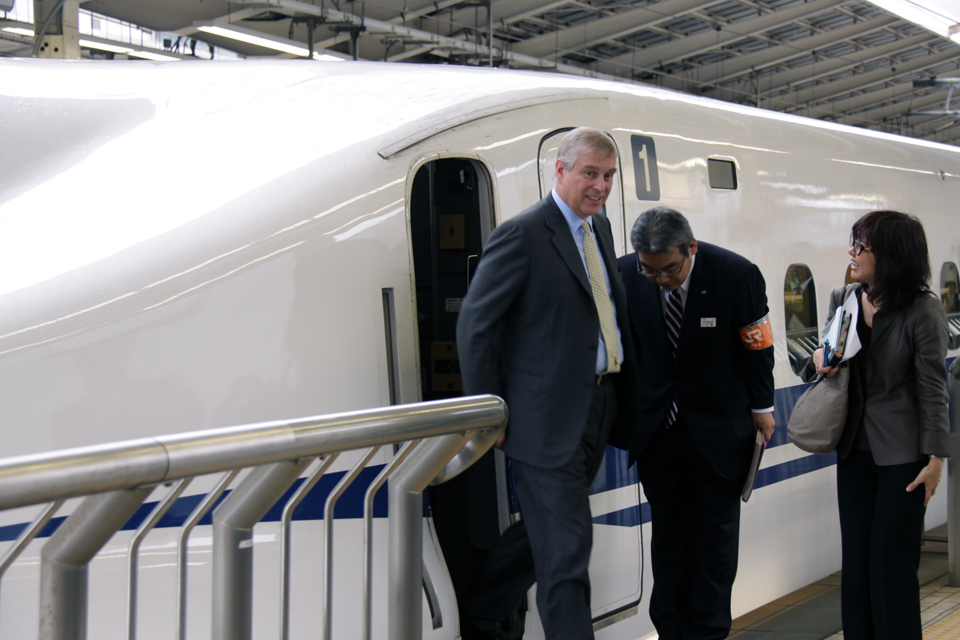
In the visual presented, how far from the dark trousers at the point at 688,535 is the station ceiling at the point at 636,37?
7953 mm

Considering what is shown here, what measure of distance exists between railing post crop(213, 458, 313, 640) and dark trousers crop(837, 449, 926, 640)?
2669mm

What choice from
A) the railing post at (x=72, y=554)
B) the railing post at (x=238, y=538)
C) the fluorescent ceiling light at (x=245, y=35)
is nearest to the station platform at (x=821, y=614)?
the railing post at (x=238, y=538)

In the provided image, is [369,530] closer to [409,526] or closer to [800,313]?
[409,526]

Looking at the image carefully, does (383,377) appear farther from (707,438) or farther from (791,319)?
(791,319)

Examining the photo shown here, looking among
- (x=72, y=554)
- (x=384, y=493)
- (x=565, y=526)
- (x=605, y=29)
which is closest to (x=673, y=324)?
(x=565, y=526)

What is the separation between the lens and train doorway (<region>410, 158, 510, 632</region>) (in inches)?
133

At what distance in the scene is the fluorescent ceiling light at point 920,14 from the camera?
1022 cm

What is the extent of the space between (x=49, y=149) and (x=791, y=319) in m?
3.62

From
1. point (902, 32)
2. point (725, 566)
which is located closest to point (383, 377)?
point (725, 566)

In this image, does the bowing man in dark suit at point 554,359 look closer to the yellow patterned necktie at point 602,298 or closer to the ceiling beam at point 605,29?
the yellow patterned necktie at point 602,298

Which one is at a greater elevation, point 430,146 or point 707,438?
point 430,146

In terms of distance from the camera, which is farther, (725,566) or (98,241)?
(725,566)

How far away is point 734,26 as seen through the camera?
16.1m

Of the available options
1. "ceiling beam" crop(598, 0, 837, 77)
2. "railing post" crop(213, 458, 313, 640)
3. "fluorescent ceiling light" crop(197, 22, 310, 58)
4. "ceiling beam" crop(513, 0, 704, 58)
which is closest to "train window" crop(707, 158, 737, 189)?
"railing post" crop(213, 458, 313, 640)
